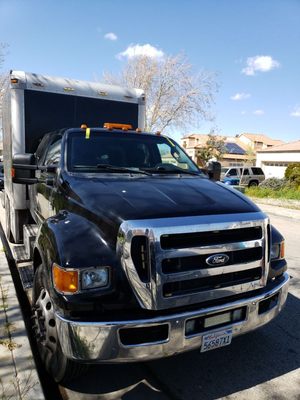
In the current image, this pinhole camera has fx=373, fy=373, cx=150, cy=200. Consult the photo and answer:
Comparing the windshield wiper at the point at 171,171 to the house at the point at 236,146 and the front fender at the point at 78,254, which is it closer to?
the front fender at the point at 78,254

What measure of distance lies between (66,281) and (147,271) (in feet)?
1.91

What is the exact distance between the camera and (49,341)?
3.08 meters

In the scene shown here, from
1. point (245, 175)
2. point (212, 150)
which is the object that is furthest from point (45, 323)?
point (212, 150)

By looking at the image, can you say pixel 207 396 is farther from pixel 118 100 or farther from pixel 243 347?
pixel 118 100

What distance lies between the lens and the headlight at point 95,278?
264cm

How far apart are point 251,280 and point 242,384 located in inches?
38.1

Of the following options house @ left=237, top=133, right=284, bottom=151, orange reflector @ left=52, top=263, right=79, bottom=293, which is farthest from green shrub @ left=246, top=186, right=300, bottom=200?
house @ left=237, top=133, right=284, bottom=151

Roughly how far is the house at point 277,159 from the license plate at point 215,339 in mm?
38068

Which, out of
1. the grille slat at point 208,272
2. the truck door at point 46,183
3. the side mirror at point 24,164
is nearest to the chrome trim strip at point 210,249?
the grille slat at point 208,272

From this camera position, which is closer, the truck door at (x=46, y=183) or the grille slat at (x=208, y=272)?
the grille slat at (x=208, y=272)

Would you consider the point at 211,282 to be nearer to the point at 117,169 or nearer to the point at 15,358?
the point at 117,169

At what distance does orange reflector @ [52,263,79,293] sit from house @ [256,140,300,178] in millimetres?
38739

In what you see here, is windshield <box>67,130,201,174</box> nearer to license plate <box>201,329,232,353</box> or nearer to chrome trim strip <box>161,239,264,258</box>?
chrome trim strip <box>161,239,264,258</box>

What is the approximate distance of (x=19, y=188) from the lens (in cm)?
648
